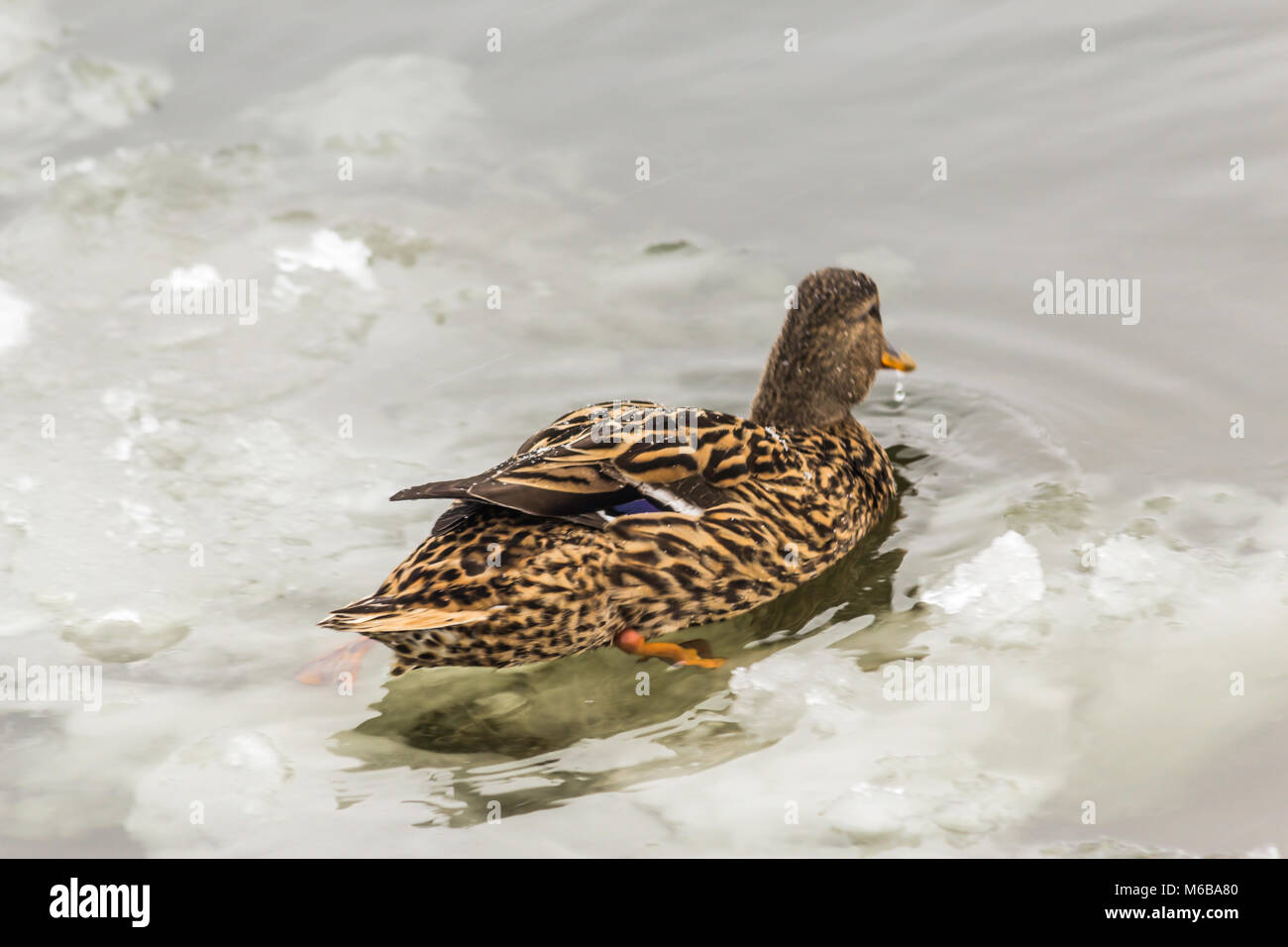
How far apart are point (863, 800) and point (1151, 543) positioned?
2.07 metres

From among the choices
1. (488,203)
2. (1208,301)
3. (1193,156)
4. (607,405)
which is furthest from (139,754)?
(1193,156)

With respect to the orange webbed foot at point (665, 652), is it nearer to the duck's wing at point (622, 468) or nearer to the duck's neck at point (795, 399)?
the duck's wing at point (622, 468)

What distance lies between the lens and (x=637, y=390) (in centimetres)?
756

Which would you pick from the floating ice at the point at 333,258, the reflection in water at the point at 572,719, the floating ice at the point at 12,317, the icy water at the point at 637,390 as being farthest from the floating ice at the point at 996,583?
the floating ice at the point at 12,317

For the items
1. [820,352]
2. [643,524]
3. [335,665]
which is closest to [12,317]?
[335,665]

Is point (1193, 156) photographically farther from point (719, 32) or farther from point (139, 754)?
point (139, 754)

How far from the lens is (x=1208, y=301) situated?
7738 millimetres

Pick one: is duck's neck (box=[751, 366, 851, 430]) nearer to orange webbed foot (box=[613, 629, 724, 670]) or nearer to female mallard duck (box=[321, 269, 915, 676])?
female mallard duck (box=[321, 269, 915, 676])

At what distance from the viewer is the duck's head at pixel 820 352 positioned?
688 cm

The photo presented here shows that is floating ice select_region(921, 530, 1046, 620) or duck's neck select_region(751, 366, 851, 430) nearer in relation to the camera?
floating ice select_region(921, 530, 1046, 620)

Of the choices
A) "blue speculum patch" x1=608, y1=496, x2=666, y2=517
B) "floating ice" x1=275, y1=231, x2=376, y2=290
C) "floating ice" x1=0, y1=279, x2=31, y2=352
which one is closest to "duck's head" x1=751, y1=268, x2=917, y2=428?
"blue speculum patch" x1=608, y1=496, x2=666, y2=517

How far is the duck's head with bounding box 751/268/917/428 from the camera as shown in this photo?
688 cm

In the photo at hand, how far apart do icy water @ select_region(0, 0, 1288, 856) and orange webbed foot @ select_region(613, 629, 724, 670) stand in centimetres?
9

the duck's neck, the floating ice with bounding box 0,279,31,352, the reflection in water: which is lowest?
the reflection in water
